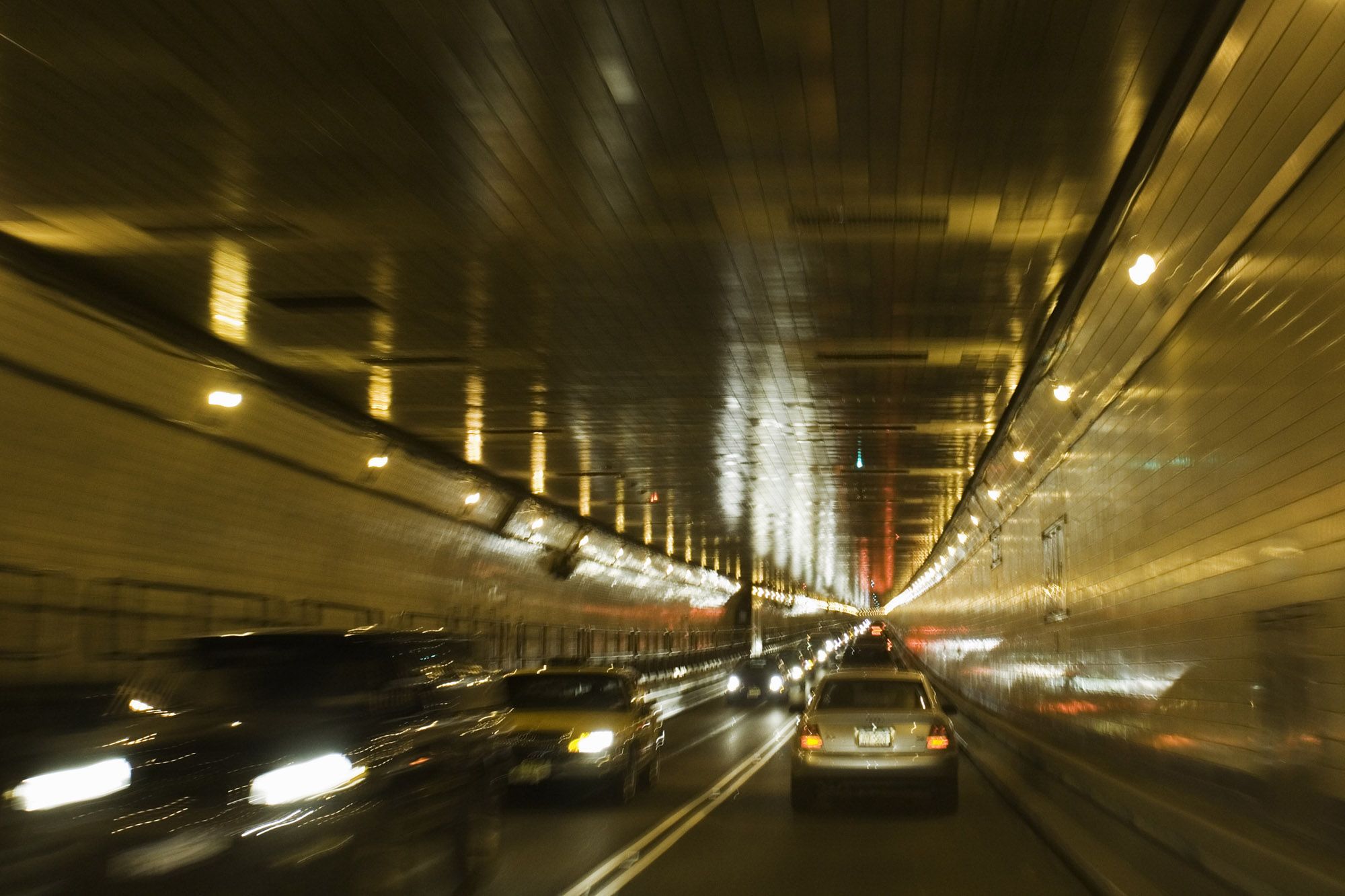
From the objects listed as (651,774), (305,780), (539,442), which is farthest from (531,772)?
(539,442)

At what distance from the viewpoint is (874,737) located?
→ 1464cm

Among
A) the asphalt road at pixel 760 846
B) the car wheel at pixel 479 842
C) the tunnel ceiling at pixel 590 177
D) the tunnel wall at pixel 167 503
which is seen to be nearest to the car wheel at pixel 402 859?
the car wheel at pixel 479 842

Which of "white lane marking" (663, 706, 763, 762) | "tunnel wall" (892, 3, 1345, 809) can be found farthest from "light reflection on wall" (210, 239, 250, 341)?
"white lane marking" (663, 706, 763, 762)

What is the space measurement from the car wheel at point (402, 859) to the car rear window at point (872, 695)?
713 centimetres

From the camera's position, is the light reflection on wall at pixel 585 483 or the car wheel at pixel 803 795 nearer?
the car wheel at pixel 803 795

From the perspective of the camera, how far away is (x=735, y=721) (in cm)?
3338

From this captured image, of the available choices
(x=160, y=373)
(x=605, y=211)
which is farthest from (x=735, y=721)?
(x=605, y=211)

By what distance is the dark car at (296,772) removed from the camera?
19.7ft

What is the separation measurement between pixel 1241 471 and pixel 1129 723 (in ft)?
16.2

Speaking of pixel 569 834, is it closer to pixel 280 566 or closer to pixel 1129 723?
pixel 1129 723

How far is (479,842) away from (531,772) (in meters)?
5.07

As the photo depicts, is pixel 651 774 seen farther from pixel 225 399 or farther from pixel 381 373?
pixel 225 399

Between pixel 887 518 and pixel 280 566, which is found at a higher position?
pixel 887 518

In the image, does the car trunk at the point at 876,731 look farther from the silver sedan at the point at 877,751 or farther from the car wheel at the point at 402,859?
the car wheel at the point at 402,859
